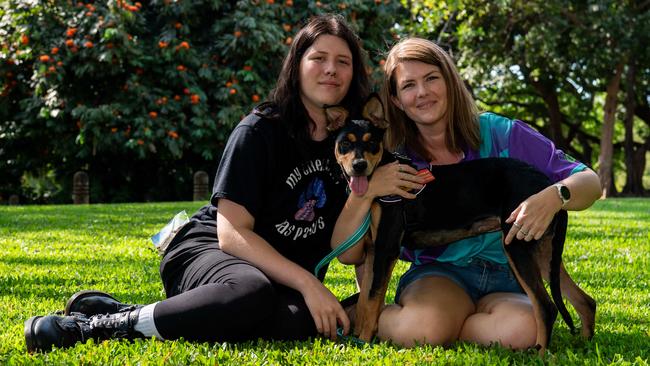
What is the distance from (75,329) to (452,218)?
77.6 inches

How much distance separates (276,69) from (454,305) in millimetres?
12628

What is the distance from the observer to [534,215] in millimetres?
3223

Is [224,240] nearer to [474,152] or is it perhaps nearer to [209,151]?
[474,152]

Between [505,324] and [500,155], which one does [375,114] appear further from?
[505,324]

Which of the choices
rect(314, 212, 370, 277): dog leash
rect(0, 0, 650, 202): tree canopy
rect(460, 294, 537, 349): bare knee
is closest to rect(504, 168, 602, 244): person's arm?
rect(460, 294, 537, 349): bare knee

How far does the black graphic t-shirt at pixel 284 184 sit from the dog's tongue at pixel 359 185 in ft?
0.95

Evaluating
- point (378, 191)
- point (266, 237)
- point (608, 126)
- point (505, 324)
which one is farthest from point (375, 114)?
point (608, 126)

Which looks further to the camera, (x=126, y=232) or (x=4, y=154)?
(x=4, y=154)

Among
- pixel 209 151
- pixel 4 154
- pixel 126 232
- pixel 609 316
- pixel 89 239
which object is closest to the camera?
pixel 609 316

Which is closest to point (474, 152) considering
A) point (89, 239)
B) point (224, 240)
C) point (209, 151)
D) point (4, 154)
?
point (224, 240)

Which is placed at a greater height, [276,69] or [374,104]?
[276,69]

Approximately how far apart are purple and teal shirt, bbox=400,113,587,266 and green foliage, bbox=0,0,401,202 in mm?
10799

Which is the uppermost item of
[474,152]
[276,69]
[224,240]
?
[276,69]

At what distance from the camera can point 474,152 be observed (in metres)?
3.83
